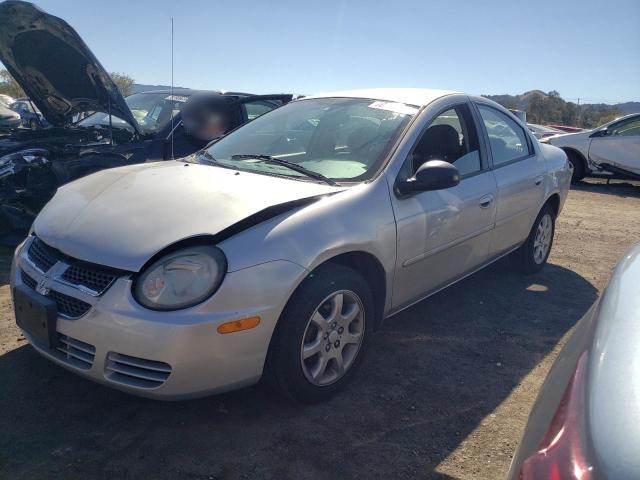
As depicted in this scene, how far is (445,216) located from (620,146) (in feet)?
32.4

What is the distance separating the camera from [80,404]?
2.73 metres

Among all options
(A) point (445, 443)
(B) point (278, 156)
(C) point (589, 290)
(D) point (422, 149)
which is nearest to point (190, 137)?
(B) point (278, 156)

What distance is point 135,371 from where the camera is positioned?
2.35m

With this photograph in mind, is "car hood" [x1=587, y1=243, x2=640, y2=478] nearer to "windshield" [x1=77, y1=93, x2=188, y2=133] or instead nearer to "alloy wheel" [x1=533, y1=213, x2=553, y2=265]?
"alloy wheel" [x1=533, y1=213, x2=553, y2=265]

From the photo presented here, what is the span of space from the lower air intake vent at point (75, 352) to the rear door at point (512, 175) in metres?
2.87

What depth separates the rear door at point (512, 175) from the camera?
413 centimetres

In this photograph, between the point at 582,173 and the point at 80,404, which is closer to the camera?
the point at 80,404

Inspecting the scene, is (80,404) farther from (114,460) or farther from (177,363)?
(177,363)

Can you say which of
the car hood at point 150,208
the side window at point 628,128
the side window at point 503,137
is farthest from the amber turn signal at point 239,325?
the side window at point 628,128

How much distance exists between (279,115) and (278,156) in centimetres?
63

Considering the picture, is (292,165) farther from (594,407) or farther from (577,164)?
(577,164)

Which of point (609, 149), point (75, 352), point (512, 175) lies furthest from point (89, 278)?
point (609, 149)

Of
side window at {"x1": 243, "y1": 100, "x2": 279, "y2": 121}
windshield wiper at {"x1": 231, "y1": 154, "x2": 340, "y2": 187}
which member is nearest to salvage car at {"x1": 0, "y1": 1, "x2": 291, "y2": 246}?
side window at {"x1": 243, "y1": 100, "x2": 279, "y2": 121}

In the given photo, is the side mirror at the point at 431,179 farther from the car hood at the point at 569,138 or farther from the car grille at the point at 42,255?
the car hood at the point at 569,138
